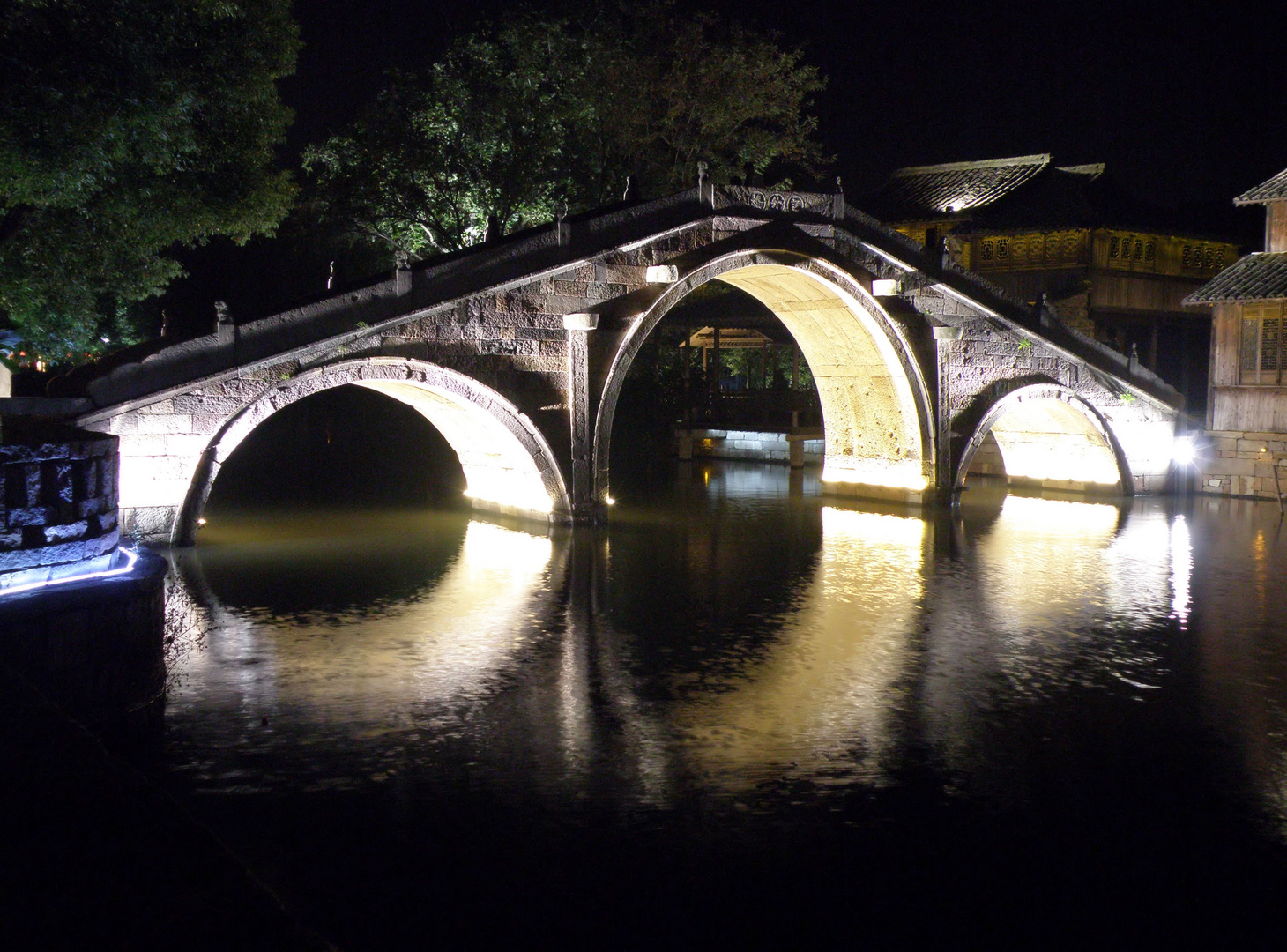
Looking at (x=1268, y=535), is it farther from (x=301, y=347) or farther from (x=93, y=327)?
(x=93, y=327)

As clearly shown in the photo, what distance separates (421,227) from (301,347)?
40.5 ft

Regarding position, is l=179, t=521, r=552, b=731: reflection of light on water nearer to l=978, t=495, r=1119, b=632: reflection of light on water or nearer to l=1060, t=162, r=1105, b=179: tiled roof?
l=978, t=495, r=1119, b=632: reflection of light on water

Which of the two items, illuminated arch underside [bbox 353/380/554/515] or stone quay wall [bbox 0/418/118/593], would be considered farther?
illuminated arch underside [bbox 353/380/554/515]

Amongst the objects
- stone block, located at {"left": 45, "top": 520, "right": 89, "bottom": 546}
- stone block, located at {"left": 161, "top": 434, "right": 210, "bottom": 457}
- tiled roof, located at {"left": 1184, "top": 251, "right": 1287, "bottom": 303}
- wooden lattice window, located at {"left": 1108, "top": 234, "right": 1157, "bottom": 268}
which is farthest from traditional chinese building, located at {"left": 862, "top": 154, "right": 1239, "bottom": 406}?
stone block, located at {"left": 45, "top": 520, "right": 89, "bottom": 546}

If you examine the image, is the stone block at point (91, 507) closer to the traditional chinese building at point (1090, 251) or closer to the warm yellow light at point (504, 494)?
the warm yellow light at point (504, 494)

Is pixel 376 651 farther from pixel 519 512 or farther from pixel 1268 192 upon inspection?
pixel 1268 192

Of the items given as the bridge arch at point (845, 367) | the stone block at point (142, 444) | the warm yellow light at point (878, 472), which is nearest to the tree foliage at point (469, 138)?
the bridge arch at point (845, 367)

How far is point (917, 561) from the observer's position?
16.0 meters

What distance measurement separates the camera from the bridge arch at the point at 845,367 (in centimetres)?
1909

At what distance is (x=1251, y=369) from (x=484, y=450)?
629 inches

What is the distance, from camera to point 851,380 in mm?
22797

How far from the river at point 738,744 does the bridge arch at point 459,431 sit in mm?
1516

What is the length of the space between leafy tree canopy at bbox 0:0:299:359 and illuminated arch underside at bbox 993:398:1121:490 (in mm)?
15064

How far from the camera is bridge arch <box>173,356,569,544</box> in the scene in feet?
50.2
